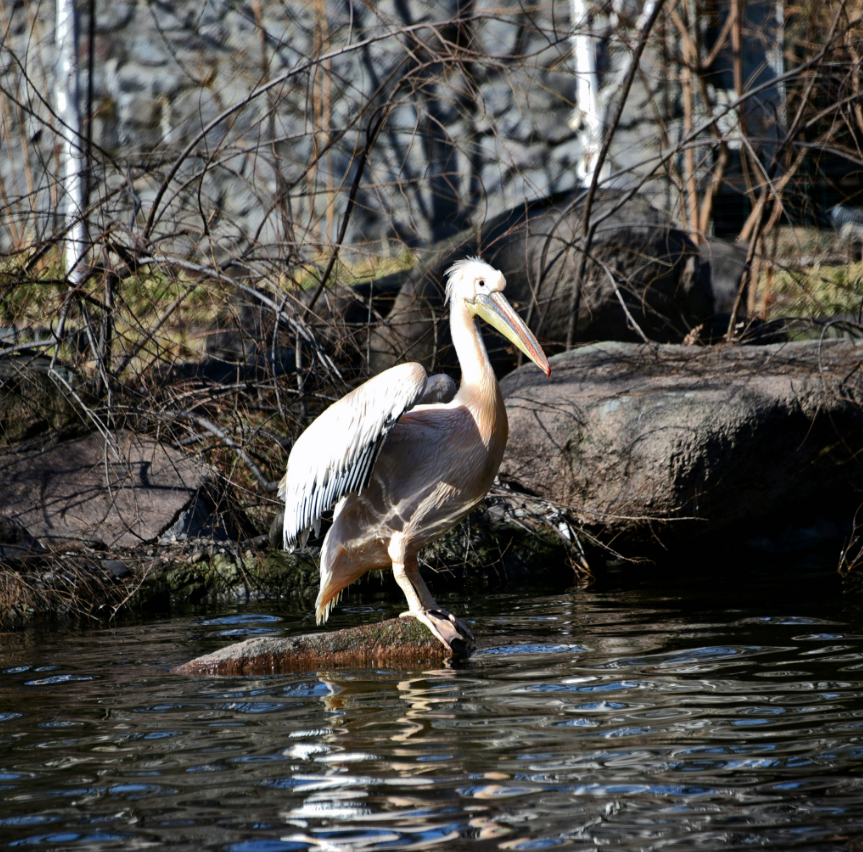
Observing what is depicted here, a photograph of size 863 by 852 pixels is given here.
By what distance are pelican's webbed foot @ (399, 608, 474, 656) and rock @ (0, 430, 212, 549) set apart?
1.81 meters

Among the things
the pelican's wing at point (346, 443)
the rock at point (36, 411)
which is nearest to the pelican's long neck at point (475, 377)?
the pelican's wing at point (346, 443)

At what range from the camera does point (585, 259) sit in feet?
22.0

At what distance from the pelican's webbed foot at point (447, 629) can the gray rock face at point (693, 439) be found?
161 centimetres

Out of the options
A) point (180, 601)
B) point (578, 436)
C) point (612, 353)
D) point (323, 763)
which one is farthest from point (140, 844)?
point (612, 353)

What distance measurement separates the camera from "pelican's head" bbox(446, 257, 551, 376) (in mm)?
4250

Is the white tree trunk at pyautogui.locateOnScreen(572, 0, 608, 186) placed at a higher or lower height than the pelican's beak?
higher

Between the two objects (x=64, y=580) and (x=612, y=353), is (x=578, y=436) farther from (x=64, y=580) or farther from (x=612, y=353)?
(x=64, y=580)

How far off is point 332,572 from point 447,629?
62 cm

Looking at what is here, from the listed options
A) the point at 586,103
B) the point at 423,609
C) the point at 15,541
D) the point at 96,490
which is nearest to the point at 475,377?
the point at 423,609

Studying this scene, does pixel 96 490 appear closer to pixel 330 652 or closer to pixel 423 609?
pixel 330 652

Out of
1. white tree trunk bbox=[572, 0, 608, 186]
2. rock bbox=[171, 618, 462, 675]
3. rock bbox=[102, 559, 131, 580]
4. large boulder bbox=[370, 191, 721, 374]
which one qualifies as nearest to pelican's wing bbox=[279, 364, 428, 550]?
rock bbox=[171, 618, 462, 675]

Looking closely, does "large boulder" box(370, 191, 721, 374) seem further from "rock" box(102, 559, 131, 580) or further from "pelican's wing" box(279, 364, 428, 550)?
"pelican's wing" box(279, 364, 428, 550)

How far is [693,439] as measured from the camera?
18.4 ft

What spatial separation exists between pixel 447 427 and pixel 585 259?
→ 295 cm
